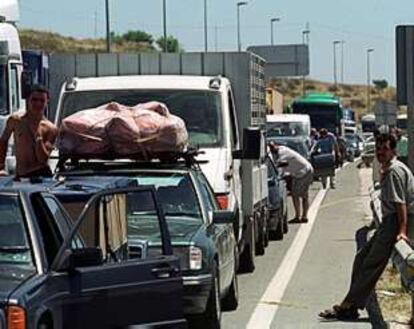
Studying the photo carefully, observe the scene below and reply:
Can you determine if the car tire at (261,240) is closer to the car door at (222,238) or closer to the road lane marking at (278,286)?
the road lane marking at (278,286)

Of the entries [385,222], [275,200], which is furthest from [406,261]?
[275,200]

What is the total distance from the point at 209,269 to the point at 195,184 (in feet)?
4.96

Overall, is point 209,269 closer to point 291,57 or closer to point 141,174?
point 141,174

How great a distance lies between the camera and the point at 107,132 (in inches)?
554

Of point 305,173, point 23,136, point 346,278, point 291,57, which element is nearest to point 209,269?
point 23,136

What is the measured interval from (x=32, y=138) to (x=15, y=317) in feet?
18.5

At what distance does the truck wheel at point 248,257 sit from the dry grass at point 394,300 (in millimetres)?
2083

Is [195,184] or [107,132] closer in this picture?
[195,184]

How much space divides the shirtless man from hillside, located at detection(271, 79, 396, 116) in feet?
514

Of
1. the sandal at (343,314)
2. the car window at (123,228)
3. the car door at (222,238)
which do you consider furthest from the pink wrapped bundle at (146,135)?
the car window at (123,228)

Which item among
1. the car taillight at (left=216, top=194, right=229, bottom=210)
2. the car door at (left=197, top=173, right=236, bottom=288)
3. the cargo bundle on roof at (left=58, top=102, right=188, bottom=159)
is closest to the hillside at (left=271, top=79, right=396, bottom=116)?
the car taillight at (left=216, top=194, right=229, bottom=210)

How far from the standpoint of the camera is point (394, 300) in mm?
14109

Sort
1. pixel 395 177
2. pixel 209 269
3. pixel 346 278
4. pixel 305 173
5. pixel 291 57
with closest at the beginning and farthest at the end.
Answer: pixel 209 269 < pixel 395 177 < pixel 346 278 < pixel 305 173 < pixel 291 57

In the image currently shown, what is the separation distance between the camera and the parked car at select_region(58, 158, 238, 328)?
37.6 ft
